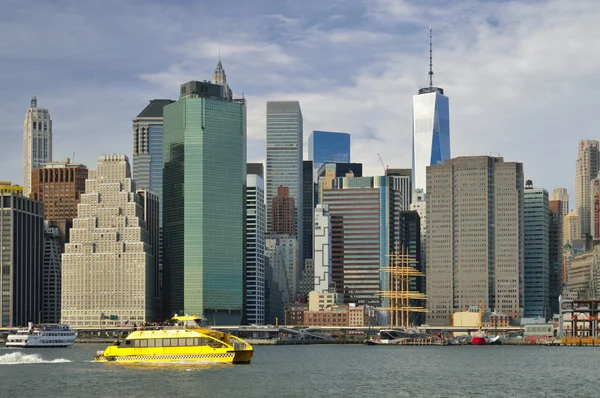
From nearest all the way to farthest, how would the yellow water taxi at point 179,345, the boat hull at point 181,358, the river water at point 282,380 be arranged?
the river water at point 282,380 → the yellow water taxi at point 179,345 → the boat hull at point 181,358

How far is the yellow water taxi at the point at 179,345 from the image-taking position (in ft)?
500

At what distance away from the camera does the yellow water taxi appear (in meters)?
152

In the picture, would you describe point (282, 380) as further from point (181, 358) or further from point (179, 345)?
point (179, 345)

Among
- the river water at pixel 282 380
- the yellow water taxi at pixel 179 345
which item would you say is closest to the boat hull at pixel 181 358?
the yellow water taxi at pixel 179 345

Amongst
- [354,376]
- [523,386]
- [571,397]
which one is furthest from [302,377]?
[571,397]

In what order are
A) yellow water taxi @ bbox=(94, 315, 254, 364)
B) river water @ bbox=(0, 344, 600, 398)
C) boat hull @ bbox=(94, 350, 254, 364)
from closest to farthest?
river water @ bbox=(0, 344, 600, 398), yellow water taxi @ bbox=(94, 315, 254, 364), boat hull @ bbox=(94, 350, 254, 364)

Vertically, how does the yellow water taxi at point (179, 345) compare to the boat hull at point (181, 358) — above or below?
above

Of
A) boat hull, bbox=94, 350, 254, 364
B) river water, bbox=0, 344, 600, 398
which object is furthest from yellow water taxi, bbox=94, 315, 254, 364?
river water, bbox=0, 344, 600, 398

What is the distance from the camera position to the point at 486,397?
12725cm

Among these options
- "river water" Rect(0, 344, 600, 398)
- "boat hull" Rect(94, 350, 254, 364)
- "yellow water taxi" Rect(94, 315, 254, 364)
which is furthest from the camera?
"boat hull" Rect(94, 350, 254, 364)

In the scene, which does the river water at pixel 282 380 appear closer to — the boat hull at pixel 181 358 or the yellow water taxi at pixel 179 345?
the boat hull at pixel 181 358

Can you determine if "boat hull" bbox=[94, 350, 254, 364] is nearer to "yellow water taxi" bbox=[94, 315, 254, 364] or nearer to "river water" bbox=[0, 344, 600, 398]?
"yellow water taxi" bbox=[94, 315, 254, 364]

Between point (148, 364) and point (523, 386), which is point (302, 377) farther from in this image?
point (523, 386)

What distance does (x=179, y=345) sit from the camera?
152625mm
